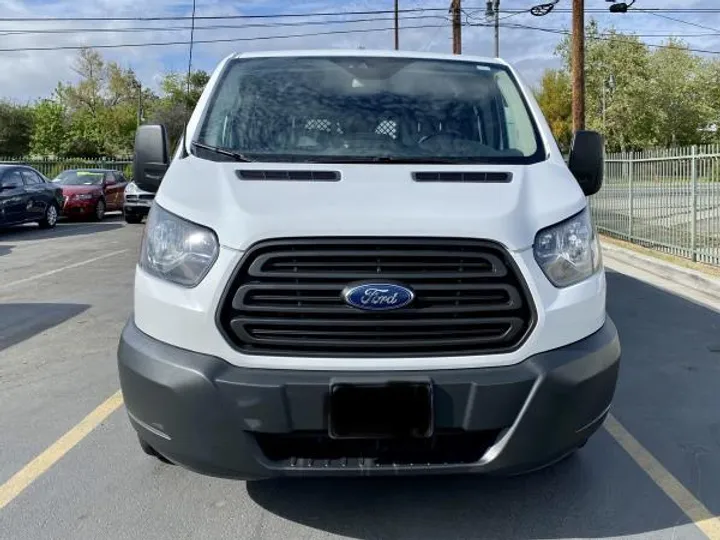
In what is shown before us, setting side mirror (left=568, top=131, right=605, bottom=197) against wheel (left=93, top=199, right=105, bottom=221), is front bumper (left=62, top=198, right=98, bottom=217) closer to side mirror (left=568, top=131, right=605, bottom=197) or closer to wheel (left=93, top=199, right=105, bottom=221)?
wheel (left=93, top=199, right=105, bottom=221)

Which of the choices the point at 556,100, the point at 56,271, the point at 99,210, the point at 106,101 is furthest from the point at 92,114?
the point at 56,271

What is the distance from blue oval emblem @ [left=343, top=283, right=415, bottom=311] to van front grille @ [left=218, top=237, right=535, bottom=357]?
0.08 feet

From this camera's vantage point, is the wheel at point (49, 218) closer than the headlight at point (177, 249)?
No

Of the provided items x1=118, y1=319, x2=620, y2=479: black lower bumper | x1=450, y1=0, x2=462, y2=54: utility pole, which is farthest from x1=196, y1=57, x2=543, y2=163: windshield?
x1=450, y1=0, x2=462, y2=54: utility pole

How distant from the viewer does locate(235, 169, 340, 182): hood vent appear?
316cm

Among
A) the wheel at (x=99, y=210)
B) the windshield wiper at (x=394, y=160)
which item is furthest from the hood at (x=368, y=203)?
the wheel at (x=99, y=210)

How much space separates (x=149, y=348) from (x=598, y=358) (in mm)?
1744

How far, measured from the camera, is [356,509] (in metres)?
3.33

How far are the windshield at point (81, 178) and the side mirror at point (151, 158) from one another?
18.8 m

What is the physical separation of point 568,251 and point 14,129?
60.8 metres

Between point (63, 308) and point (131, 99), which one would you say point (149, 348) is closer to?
point (63, 308)

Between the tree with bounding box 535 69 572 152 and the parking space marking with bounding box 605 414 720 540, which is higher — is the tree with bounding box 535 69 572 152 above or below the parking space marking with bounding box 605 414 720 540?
above

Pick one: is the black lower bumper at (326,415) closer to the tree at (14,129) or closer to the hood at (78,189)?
the hood at (78,189)

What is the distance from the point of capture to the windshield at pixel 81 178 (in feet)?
71.5
